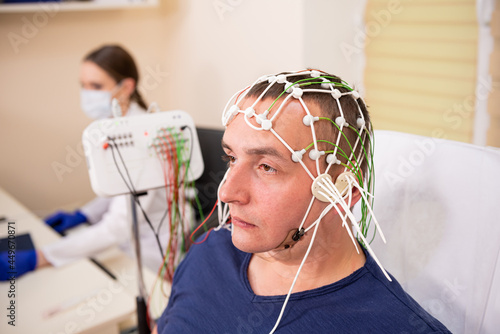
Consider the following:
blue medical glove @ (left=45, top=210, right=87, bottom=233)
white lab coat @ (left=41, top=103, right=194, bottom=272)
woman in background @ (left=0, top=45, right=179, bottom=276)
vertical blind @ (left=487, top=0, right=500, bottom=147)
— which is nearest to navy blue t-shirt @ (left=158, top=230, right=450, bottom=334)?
woman in background @ (left=0, top=45, right=179, bottom=276)

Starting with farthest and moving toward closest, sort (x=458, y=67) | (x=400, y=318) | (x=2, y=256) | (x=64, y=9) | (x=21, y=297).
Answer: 1. (x=64, y=9)
2. (x=458, y=67)
3. (x=2, y=256)
4. (x=21, y=297)
5. (x=400, y=318)

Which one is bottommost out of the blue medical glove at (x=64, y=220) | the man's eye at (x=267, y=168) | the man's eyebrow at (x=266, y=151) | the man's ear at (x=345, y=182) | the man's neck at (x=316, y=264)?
the blue medical glove at (x=64, y=220)

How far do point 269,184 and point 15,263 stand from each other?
1.17m

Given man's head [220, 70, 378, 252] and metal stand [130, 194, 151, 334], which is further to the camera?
metal stand [130, 194, 151, 334]

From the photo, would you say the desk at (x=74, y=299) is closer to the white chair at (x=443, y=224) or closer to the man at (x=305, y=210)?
the man at (x=305, y=210)

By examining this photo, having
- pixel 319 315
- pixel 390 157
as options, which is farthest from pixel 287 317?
pixel 390 157

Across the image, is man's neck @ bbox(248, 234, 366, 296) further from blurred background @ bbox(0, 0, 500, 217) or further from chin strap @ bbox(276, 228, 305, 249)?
blurred background @ bbox(0, 0, 500, 217)

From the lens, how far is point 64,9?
283cm

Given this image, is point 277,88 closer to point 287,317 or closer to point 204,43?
point 287,317

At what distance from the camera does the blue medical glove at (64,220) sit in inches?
97.3

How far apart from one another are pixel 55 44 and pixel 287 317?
2531 millimetres

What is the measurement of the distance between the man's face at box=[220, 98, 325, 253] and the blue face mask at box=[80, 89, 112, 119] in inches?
63.4

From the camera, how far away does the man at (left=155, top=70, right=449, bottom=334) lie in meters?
0.96

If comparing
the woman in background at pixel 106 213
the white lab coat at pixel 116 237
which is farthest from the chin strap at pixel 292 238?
the white lab coat at pixel 116 237
